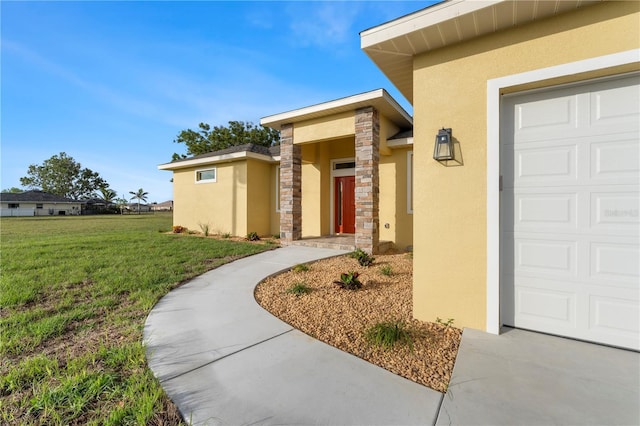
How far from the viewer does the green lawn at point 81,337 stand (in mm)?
1707

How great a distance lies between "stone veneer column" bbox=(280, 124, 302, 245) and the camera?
8555 millimetres

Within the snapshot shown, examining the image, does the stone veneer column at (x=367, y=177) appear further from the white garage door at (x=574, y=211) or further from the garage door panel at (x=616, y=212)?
the garage door panel at (x=616, y=212)

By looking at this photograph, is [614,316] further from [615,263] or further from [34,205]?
[34,205]

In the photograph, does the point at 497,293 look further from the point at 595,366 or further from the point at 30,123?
the point at 30,123

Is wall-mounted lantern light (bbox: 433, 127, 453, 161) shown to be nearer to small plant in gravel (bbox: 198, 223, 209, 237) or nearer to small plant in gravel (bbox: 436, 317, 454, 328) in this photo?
small plant in gravel (bbox: 436, 317, 454, 328)

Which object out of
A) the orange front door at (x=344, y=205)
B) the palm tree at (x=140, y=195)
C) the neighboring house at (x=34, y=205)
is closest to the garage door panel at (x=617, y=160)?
the orange front door at (x=344, y=205)

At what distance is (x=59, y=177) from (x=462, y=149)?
81814 millimetres

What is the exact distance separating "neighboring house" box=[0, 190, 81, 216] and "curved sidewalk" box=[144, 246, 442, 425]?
206ft

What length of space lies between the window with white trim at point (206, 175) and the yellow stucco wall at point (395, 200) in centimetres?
739

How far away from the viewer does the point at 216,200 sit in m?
11.4

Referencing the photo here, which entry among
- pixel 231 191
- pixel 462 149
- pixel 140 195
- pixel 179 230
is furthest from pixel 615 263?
pixel 140 195

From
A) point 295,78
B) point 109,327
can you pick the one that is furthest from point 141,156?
point 109,327

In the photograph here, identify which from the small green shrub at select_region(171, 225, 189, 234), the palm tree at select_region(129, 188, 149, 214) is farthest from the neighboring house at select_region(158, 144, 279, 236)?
the palm tree at select_region(129, 188, 149, 214)

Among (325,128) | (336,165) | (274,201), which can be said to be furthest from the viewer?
(274,201)
